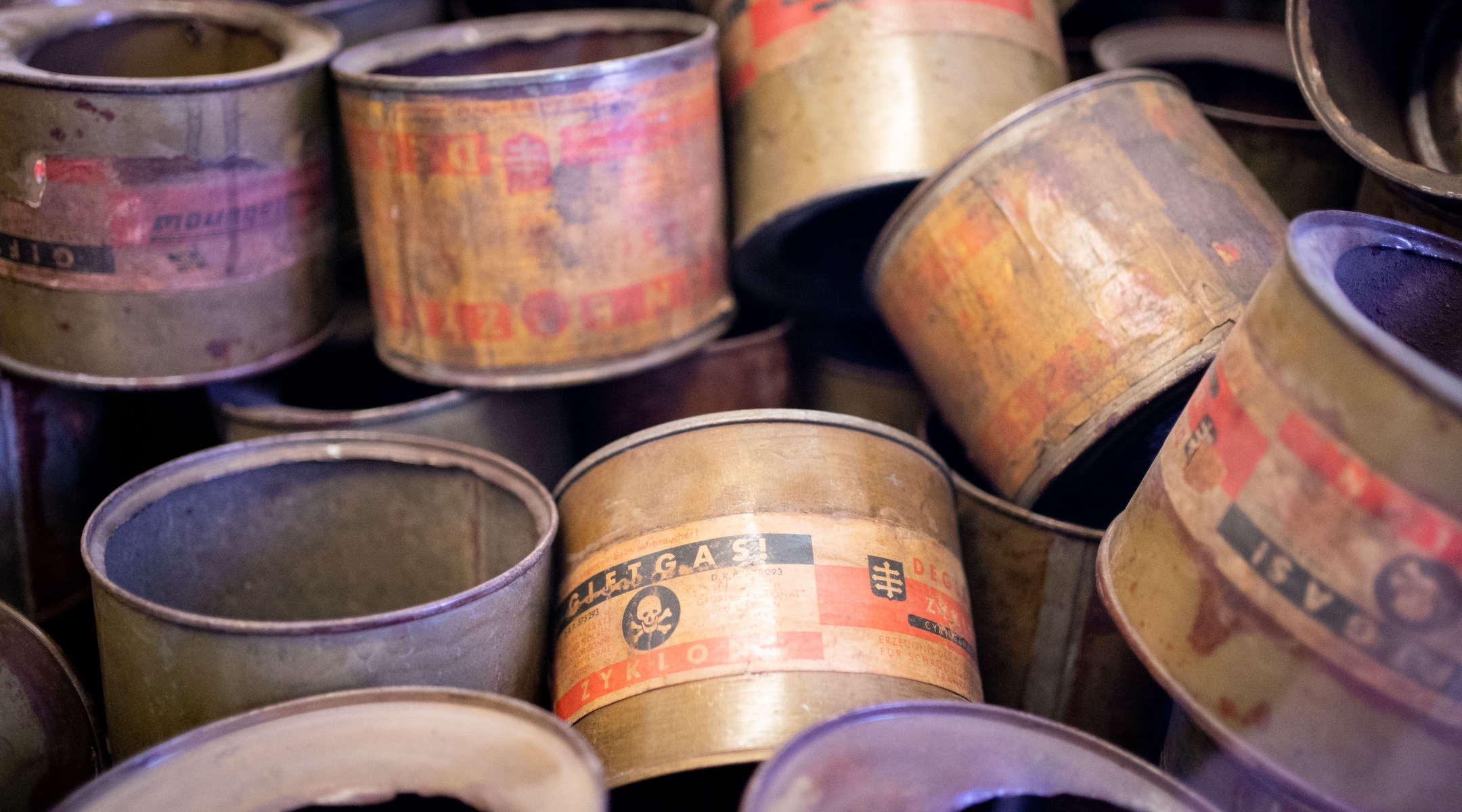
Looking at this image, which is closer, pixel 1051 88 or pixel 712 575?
pixel 712 575

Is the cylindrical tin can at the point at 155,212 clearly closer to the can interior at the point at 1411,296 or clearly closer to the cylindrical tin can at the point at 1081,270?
the cylindrical tin can at the point at 1081,270

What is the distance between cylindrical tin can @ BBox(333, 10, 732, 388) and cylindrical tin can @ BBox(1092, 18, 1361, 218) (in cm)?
108

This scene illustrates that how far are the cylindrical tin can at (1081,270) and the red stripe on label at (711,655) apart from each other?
566 millimetres

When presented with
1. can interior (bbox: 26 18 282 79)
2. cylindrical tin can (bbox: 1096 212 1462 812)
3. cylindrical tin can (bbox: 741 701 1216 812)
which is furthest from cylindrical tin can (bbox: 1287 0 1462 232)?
can interior (bbox: 26 18 282 79)

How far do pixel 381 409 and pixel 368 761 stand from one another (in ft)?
3.52

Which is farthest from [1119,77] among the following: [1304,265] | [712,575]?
[712,575]

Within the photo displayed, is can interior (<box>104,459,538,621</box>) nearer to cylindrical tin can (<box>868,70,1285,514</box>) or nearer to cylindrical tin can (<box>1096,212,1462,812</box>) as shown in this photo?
cylindrical tin can (<box>868,70,1285,514</box>)

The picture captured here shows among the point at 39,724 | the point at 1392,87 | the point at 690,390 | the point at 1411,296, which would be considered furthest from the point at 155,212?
the point at 1392,87

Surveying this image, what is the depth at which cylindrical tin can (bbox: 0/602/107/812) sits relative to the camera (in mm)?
1513

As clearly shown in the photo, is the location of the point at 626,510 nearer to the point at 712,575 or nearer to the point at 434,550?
the point at 712,575

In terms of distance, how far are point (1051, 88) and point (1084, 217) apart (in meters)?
0.62

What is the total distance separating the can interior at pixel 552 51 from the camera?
2.50 meters

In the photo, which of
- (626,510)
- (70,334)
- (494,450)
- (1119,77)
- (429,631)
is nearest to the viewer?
(429,631)

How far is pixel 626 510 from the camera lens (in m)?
1.72
